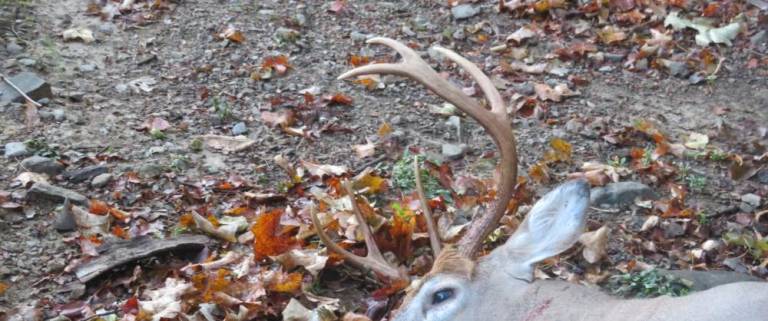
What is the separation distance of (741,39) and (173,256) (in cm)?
485

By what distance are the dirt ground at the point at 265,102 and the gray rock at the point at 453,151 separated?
0.06 meters

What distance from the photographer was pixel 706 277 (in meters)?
4.76

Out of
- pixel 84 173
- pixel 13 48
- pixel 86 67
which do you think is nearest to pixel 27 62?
pixel 13 48

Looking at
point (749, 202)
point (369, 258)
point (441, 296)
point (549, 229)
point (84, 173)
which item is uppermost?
point (549, 229)

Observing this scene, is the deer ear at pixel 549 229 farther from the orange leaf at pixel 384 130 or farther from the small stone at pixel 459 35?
the small stone at pixel 459 35

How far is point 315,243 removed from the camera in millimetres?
4980

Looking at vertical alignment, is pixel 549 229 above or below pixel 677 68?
above

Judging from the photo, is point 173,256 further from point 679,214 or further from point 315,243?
point 679,214

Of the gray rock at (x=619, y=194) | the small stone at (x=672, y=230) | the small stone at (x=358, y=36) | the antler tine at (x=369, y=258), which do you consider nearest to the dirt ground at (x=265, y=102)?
the small stone at (x=358, y=36)

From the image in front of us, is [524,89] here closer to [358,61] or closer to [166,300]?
[358,61]

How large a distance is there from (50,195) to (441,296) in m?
2.39

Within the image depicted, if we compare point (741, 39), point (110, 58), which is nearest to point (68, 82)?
point (110, 58)

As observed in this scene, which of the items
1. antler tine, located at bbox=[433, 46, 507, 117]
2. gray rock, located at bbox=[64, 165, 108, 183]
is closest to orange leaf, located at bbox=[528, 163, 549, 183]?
antler tine, located at bbox=[433, 46, 507, 117]

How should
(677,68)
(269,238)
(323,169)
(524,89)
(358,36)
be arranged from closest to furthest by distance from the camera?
1. (269,238)
2. (323,169)
3. (524,89)
4. (677,68)
5. (358,36)
